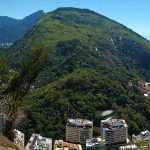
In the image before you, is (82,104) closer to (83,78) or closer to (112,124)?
(83,78)

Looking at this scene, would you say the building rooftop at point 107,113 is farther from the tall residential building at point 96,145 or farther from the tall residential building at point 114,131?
the tall residential building at point 96,145

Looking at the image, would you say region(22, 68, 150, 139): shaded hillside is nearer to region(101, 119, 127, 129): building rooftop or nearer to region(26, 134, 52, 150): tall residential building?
region(101, 119, 127, 129): building rooftop

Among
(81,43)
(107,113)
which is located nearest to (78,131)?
(107,113)

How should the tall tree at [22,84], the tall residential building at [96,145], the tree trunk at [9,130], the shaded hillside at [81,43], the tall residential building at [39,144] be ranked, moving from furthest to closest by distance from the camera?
the shaded hillside at [81,43] < the tall residential building at [96,145] < the tall residential building at [39,144] < the tree trunk at [9,130] < the tall tree at [22,84]

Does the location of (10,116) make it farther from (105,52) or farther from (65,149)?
(105,52)

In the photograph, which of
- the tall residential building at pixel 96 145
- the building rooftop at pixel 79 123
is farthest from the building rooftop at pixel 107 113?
the tall residential building at pixel 96 145

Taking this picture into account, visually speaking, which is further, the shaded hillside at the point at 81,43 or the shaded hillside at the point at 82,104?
the shaded hillside at the point at 81,43
